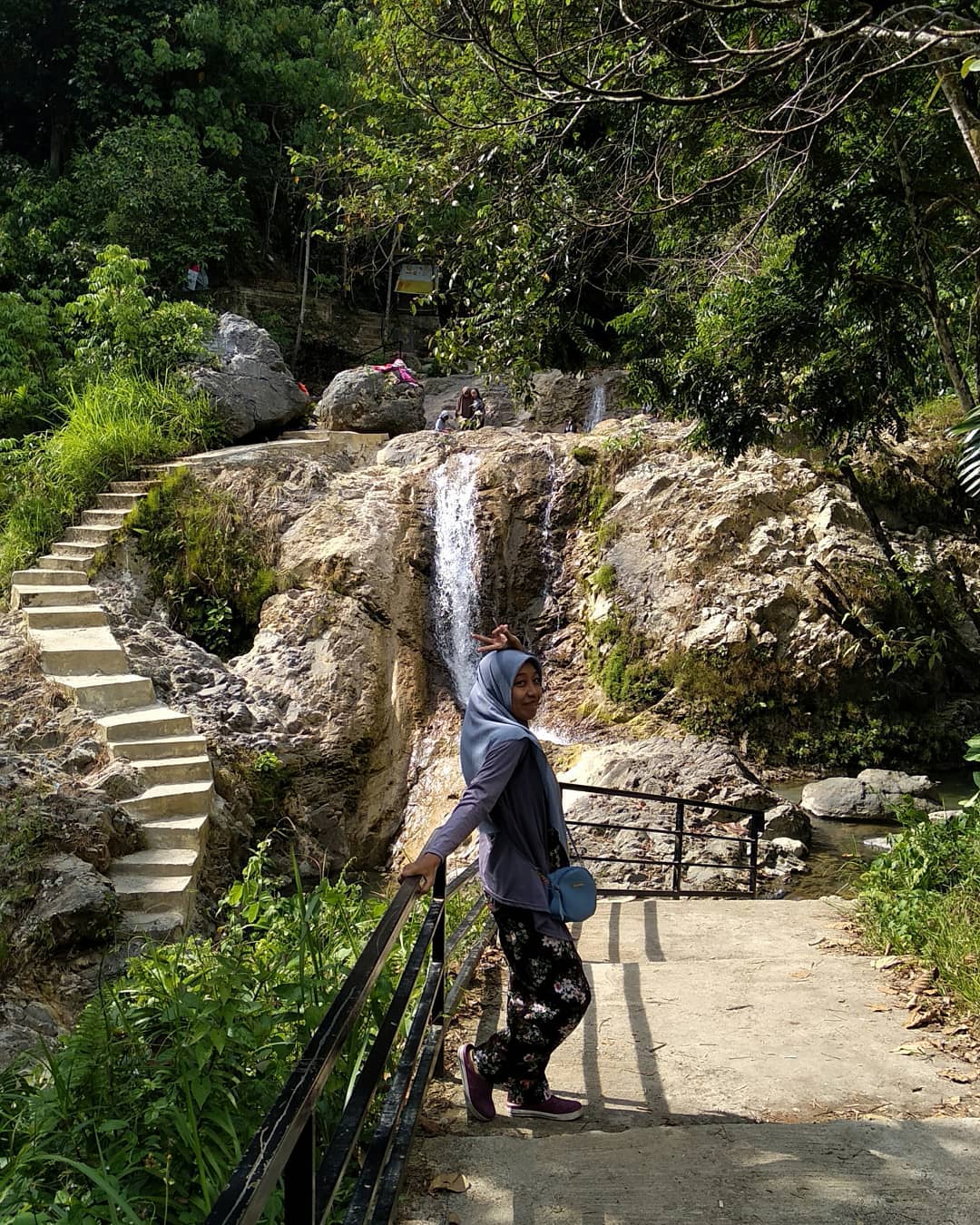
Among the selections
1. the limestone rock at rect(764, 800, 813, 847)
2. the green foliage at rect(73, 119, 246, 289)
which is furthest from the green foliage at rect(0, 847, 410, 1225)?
the green foliage at rect(73, 119, 246, 289)

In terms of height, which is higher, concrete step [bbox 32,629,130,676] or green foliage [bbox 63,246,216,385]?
green foliage [bbox 63,246,216,385]

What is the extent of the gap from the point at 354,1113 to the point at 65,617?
31.3 feet

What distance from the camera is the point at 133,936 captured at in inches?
257

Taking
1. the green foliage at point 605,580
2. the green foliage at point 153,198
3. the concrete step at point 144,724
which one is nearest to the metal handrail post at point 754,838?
the concrete step at point 144,724

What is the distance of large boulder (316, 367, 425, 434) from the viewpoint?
17.5m

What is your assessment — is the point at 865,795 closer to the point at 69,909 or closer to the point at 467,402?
the point at 69,909

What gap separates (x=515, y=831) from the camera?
314 centimetres

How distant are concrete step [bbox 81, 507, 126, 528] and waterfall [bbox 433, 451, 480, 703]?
407cm

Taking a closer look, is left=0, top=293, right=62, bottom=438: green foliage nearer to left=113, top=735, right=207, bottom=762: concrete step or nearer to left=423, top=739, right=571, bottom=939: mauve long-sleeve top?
left=113, top=735, right=207, bottom=762: concrete step

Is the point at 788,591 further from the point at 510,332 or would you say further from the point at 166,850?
the point at 166,850

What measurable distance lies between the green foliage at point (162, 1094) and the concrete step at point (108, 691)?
599cm

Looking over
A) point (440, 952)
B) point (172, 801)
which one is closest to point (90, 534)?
point (172, 801)

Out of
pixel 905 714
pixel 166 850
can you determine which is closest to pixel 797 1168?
pixel 166 850

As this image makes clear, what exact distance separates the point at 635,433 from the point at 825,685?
464 cm
